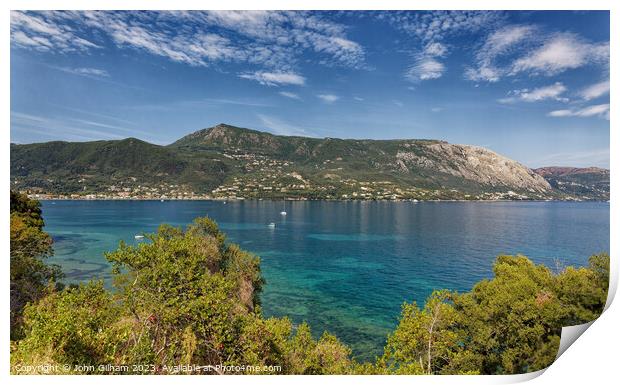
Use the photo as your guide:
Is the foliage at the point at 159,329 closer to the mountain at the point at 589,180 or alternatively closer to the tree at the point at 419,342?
the tree at the point at 419,342

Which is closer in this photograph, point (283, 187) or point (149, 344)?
point (149, 344)

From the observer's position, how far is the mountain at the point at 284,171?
381 ft

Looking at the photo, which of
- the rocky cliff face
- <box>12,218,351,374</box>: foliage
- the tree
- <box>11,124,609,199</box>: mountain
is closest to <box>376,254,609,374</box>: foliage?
the tree

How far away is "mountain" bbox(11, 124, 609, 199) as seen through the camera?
116 m

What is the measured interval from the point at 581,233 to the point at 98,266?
221 feet

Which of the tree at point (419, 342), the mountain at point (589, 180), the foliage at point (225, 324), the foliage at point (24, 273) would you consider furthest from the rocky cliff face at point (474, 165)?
the foliage at point (24, 273)

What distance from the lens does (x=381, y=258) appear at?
1454 inches

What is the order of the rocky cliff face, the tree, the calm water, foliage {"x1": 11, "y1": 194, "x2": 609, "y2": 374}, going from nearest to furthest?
foliage {"x1": 11, "y1": 194, "x2": 609, "y2": 374}
the tree
the calm water
the rocky cliff face

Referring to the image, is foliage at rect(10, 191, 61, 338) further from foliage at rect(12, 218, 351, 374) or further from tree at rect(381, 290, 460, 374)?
tree at rect(381, 290, 460, 374)

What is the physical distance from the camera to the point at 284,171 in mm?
170000

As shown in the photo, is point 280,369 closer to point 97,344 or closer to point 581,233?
point 97,344

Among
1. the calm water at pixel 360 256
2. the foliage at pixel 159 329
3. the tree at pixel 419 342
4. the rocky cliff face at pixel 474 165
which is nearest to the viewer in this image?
Result: the foliage at pixel 159 329
